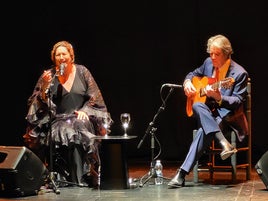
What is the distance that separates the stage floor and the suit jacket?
46 centimetres

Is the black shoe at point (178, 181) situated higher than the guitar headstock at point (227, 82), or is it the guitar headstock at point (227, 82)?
the guitar headstock at point (227, 82)

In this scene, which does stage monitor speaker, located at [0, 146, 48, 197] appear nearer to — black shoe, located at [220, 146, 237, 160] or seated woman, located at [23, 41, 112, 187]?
seated woman, located at [23, 41, 112, 187]

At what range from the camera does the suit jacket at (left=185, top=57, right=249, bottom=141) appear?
516 centimetres

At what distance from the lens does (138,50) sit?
6.99 meters

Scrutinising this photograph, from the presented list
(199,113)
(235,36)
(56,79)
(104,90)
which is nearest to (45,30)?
(104,90)

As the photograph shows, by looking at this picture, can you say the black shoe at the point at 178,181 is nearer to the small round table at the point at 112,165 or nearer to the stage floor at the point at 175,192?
the stage floor at the point at 175,192

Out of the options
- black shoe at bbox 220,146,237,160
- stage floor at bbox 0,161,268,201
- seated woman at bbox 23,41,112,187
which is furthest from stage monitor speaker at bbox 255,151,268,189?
seated woman at bbox 23,41,112,187

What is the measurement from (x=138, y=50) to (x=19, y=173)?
2.71m

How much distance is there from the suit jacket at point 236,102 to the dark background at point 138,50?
4.23ft

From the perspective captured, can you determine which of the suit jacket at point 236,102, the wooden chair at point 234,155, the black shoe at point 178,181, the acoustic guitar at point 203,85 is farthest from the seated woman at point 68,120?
the suit jacket at point 236,102

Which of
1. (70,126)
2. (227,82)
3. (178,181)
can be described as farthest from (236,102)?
(70,126)

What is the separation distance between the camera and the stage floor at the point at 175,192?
466 centimetres

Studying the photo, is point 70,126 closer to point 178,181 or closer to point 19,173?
point 19,173

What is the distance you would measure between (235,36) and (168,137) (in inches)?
52.6
